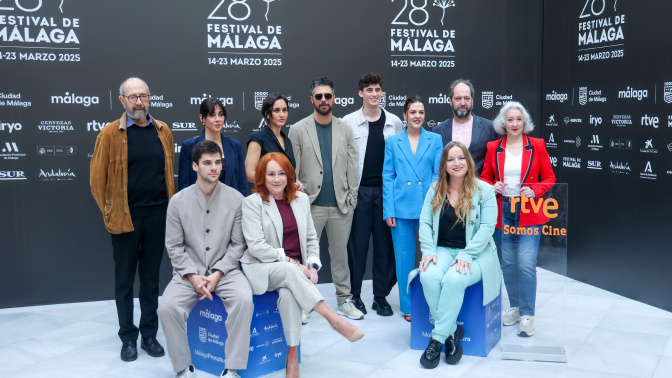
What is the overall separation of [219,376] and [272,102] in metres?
1.83

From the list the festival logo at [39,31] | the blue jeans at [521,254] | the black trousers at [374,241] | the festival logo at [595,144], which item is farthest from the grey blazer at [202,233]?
the festival logo at [595,144]

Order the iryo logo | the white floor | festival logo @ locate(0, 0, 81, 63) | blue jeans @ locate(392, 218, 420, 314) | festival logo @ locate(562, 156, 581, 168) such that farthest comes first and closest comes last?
festival logo @ locate(562, 156, 581, 168)
the iryo logo
festival logo @ locate(0, 0, 81, 63)
blue jeans @ locate(392, 218, 420, 314)
the white floor

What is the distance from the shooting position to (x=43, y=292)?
16.1ft

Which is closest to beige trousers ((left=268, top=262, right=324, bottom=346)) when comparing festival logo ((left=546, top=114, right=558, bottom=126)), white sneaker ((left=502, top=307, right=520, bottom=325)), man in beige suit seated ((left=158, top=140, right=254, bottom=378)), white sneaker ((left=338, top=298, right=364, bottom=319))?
man in beige suit seated ((left=158, top=140, right=254, bottom=378))

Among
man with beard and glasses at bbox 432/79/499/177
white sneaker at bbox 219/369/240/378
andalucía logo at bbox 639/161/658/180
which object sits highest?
man with beard and glasses at bbox 432/79/499/177

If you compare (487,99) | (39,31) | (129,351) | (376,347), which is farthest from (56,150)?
(487,99)

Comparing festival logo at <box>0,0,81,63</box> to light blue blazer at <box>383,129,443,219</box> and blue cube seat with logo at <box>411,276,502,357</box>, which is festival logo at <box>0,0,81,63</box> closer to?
light blue blazer at <box>383,129,443,219</box>

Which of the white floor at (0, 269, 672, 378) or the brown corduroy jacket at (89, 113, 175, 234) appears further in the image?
the brown corduroy jacket at (89, 113, 175, 234)

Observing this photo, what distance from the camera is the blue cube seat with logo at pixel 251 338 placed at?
341 cm

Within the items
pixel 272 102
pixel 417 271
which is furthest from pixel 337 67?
pixel 417 271

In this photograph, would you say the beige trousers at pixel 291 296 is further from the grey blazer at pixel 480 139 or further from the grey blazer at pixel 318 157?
the grey blazer at pixel 480 139

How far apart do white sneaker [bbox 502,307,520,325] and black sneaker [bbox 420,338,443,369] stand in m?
0.84

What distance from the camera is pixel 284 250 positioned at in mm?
3666

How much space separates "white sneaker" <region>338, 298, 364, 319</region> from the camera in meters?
4.48
